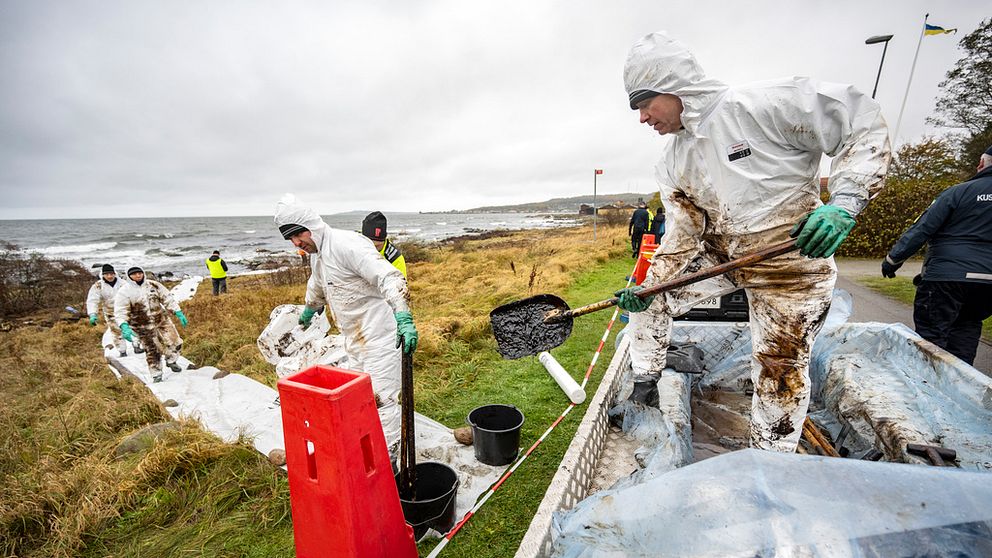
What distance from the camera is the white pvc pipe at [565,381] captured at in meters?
3.86

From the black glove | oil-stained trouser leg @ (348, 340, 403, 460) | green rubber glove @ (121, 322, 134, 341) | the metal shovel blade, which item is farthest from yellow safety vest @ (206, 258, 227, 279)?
the black glove

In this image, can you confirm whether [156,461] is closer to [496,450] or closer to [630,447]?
[496,450]

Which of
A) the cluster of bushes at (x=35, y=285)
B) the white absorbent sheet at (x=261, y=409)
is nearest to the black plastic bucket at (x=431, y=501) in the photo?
the white absorbent sheet at (x=261, y=409)

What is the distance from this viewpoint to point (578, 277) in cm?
1022

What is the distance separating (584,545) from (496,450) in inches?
71.1

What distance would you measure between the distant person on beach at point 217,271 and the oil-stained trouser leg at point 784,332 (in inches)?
642

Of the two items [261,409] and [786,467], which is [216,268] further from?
[786,467]

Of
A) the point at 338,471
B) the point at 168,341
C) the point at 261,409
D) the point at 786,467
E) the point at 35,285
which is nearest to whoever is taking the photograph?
the point at 786,467

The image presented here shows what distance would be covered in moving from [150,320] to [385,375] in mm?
5523

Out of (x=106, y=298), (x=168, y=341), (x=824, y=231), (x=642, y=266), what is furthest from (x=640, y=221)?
(x=106, y=298)

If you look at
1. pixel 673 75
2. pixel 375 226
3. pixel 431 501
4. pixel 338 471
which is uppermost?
pixel 673 75

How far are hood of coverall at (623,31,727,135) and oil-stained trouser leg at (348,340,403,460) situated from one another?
2.49m

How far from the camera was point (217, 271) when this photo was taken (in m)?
14.2

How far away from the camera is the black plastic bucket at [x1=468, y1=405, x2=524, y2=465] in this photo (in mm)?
3043
